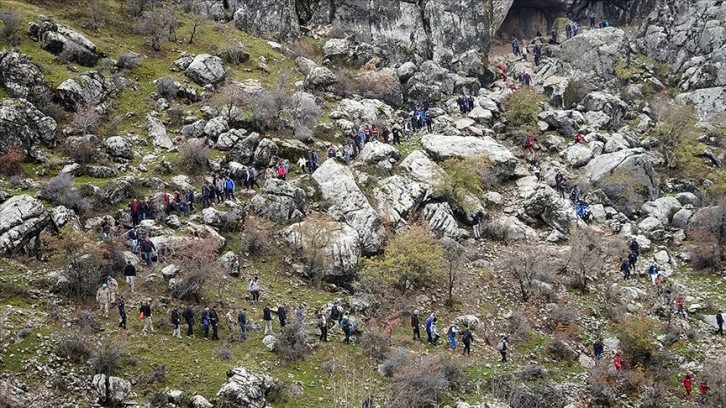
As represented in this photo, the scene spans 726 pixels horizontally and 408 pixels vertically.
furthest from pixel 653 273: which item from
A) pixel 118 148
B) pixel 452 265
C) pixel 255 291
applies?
pixel 118 148

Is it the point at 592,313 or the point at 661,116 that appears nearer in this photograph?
the point at 592,313

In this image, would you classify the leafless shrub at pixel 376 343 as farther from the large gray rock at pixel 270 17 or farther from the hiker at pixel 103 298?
the large gray rock at pixel 270 17

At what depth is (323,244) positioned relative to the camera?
107ft

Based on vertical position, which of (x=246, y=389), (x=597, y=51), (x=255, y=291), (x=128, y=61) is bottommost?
(x=246, y=389)

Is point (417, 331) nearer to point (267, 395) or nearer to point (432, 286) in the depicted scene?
point (432, 286)

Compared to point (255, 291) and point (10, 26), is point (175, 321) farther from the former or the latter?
point (10, 26)

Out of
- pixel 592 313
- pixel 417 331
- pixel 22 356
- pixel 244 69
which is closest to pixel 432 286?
pixel 417 331

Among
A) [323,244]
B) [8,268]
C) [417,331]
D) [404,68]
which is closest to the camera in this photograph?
[8,268]

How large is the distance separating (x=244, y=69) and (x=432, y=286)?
2613 cm

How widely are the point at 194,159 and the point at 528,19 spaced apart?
4714cm

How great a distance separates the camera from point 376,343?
89.6ft

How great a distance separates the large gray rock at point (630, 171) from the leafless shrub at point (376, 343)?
2326 centimetres

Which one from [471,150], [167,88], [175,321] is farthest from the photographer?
[167,88]

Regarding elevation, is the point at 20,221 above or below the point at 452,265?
above
